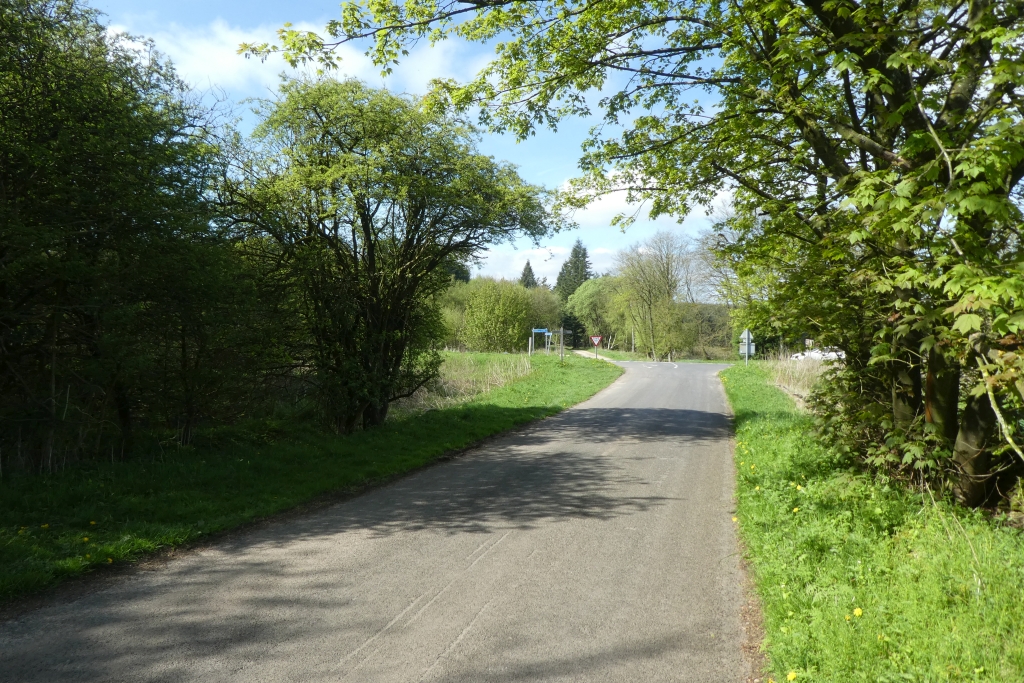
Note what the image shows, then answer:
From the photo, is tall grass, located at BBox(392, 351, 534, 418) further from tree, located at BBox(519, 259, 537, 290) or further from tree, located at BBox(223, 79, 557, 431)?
tree, located at BBox(519, 259, 537, 290)

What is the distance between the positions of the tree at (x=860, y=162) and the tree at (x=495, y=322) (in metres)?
35.1

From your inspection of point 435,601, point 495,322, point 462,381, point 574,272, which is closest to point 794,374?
point 462,381

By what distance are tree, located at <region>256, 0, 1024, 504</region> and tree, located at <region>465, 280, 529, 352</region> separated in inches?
1382

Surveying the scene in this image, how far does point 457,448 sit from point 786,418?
289 inches

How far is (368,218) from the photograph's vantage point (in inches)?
560

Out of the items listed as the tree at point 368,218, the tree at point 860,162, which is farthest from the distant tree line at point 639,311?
the tree at point 860,162

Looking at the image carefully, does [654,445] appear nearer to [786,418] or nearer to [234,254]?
[786,418]

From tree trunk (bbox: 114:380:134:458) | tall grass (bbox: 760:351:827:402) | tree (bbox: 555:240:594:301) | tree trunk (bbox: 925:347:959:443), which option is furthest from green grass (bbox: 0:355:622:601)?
tree (bbox: 555:240:594:301)

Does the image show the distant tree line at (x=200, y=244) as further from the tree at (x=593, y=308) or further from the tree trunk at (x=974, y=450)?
the tree at (x=593, y=308)

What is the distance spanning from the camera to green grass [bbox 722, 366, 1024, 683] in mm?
3725

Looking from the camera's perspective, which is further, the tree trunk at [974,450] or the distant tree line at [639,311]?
the distant tree line at [639,311]

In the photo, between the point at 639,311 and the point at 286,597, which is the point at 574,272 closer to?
the point at 639,311

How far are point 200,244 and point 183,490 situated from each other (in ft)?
12.8

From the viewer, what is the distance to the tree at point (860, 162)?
4.73 m
